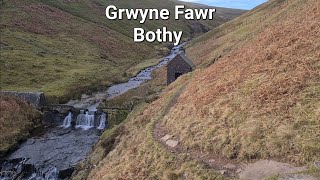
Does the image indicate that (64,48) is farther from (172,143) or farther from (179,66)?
(172,143)

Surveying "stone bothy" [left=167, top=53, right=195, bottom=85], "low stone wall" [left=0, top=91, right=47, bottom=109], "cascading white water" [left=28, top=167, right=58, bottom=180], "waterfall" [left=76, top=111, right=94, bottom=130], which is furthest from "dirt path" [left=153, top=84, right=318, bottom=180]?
"low stone wall" [left=0, top=91, right=47, bottom=109]

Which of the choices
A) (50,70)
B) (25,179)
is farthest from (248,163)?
(50,70)

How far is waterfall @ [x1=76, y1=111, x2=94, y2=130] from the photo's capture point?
144ft

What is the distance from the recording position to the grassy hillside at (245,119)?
519 inches

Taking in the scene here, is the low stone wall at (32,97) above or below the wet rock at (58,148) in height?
above

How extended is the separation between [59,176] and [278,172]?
2231 centimetres

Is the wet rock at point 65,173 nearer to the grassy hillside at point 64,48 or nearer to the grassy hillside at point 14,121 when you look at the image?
the grassy hillside at point 14,121

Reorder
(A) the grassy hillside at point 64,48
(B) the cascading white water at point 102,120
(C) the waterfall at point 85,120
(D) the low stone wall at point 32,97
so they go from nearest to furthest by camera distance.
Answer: (B) the cascading white water at point 102,120, (C) the waterfall at point 85,120, (D) the low stone wall at point 32,97, (A) the grassy hillside at point 64,48

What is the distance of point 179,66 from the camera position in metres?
37.7

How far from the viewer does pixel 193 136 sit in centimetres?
1622

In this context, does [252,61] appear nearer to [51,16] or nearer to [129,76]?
[129,76]

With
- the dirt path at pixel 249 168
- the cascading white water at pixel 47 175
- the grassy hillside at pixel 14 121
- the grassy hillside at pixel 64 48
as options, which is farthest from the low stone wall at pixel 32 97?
the dirt path at pixel 249 168

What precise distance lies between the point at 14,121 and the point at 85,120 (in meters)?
8.62

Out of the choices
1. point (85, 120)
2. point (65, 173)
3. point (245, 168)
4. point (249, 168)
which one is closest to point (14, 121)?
point (85, 120)
